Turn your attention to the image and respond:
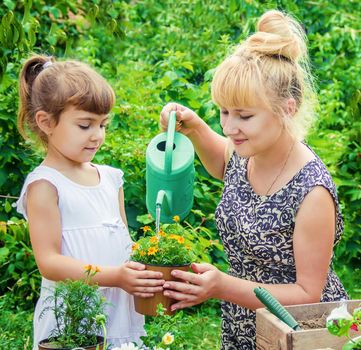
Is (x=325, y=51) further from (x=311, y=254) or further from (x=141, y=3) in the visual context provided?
(x=311, y=254)

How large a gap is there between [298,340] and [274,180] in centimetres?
71

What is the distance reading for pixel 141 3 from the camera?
7500 millimetres

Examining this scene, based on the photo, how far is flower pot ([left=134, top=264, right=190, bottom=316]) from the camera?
2.20m

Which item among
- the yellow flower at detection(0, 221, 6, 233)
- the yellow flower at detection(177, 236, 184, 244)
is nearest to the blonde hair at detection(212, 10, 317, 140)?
the yellow flower at detection(177, 236, 184, 244)

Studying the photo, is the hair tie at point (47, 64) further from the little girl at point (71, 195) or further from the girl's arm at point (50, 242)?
the girl's arm at point (50, 242)

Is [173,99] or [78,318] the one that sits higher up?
[173,99]

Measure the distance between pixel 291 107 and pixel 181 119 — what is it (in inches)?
17.2

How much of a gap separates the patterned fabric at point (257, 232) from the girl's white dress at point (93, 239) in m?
0.31

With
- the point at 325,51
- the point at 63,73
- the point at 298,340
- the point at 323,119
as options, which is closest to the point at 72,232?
the point at 63,73

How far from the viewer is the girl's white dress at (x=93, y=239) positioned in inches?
99.3

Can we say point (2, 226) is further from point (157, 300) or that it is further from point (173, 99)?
point (157, 300)

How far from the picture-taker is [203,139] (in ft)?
9.21

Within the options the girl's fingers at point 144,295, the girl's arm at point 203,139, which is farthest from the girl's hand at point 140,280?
the girl's arm at point 203,139

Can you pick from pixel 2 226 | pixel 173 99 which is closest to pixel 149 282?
pixel 2 226
